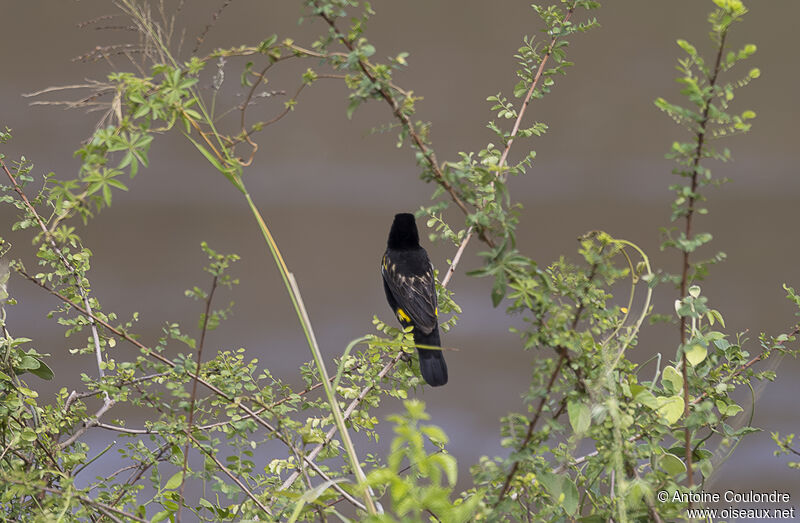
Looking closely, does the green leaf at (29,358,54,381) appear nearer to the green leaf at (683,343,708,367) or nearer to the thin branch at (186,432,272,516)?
the thin branch at (186,432,272,516)

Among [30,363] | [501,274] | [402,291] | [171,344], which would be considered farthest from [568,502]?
[171,344]

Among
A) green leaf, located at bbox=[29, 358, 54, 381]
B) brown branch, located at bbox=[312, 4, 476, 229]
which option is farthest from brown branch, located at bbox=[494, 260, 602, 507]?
green leaf, located at bbox=[29, 358, 54, 381]

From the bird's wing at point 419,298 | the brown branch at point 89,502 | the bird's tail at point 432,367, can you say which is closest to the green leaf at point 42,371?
the brown branch at point 89,502

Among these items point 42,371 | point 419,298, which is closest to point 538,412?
point 42,371

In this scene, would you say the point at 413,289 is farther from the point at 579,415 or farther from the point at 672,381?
the point at 579,415

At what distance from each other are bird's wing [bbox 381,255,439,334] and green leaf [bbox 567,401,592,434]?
103cm

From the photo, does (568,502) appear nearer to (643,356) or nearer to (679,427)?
(679,427)

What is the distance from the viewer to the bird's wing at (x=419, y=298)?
193 cm

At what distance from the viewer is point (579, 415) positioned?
85 cm

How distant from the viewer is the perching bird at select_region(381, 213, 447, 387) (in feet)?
5.90

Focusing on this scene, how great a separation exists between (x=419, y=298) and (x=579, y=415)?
1.11 m

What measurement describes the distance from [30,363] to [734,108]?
2.05 meters

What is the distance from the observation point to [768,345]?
1.25 metres

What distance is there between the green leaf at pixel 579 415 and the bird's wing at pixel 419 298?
3.37ft
